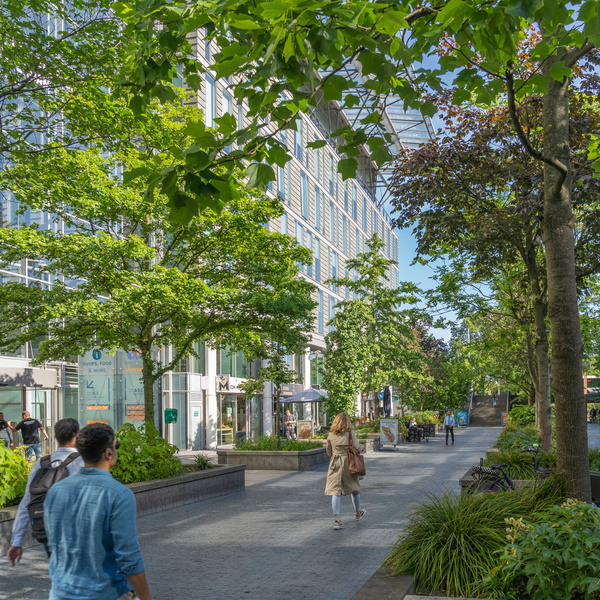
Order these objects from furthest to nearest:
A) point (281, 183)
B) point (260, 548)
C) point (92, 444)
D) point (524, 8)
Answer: point (281, 183) < point (260, 548) < point (524, 8) < point (92, 444)

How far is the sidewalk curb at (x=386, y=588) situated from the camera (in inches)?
220

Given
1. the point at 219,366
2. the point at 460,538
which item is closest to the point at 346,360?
the point at 219,366

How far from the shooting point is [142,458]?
42.1ft

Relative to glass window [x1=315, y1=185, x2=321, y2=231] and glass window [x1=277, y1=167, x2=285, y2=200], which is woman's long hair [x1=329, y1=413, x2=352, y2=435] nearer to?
glass window [x1=277, y1=167, x2=285, y2=200]

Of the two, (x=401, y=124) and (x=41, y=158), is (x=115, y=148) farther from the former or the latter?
(x=401, y=124)

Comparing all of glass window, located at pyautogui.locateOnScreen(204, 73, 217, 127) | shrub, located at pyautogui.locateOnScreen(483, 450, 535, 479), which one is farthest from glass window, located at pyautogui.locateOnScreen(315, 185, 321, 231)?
shrub, located at pyautogui.locateOnScreen(483, 450, 535, 479)

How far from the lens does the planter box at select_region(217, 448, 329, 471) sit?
68.5 feet

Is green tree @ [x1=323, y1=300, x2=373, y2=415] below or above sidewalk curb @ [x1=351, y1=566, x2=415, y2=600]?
above

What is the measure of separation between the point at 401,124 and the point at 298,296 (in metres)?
39.4

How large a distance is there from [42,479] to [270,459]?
1560 centimetres

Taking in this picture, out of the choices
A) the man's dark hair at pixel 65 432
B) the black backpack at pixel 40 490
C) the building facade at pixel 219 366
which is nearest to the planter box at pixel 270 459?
the building facade at pixel 219 366

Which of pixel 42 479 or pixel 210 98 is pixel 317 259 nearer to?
pixel 210 98

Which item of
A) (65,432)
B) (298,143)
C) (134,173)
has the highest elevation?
(298,143)

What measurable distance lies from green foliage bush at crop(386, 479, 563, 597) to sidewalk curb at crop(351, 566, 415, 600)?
12 cm
